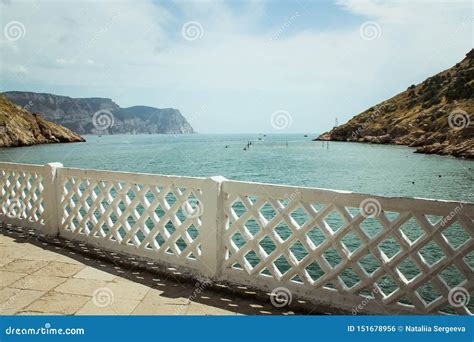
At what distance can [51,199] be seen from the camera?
7.06 meters

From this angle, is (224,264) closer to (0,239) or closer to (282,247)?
(282,247)

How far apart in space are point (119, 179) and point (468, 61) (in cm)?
13211

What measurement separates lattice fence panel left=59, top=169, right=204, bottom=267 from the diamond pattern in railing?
80cm

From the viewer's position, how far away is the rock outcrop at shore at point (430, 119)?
218 feet

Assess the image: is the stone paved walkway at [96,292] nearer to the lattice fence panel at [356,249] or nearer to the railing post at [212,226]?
the railing post at [212,226]

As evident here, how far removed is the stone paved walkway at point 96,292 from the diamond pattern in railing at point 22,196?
66.5 inches

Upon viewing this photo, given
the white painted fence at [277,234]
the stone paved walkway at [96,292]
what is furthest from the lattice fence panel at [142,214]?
the stone paved walkway at [96,292]

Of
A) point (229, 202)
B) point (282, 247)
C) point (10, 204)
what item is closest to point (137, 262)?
point (229, 202)

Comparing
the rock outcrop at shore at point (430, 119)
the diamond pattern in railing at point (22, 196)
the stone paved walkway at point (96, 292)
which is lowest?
the stone paved walkway at point (96, 292)

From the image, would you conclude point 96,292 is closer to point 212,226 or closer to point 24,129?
point 212,226

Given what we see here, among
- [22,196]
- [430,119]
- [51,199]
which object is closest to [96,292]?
[51,199]

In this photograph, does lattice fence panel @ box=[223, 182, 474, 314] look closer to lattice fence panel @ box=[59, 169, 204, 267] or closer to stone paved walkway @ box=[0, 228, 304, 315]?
stone paved walkway @ box=[0, 228, 304, 315]

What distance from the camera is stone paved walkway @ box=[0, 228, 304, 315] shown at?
425cm

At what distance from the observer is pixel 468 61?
110 metres
